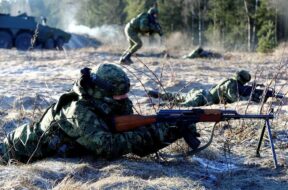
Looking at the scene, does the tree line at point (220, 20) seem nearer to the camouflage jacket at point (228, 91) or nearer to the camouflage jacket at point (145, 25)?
the camouflage jacket at point (145, 25)

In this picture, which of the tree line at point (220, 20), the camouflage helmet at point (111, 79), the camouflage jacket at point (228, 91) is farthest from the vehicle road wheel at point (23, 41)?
the camouflage helmet at point (111, 79)

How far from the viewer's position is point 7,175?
3387 mm

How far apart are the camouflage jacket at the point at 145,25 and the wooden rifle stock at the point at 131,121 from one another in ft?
33.0

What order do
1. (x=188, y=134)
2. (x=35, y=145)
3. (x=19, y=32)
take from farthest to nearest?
(x=19, y=32) → (x=35, y=145) → (x=188, y=134)

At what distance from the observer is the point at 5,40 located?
23875 millimetres

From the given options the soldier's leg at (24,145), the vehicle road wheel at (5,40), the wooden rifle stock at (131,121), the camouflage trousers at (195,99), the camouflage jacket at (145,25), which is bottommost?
the camouflage trousers at (195,99)

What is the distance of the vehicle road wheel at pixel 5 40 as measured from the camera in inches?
933

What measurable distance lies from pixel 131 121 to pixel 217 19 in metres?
32.4

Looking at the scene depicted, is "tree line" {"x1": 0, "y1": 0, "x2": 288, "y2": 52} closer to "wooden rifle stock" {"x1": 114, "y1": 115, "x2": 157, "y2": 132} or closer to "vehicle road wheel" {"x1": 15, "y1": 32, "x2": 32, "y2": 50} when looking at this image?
"vehicle road wheel" {"x1": 15, "y1": 32, "x2": 32, "y2": 50}

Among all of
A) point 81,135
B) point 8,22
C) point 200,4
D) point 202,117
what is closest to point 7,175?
point 81,135

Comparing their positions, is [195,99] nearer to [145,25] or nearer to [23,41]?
[145,25]

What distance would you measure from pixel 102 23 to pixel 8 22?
25.3m

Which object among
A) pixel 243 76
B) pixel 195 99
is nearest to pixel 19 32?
pixel 243 76

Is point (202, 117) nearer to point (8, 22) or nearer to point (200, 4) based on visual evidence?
point (8, 22)
